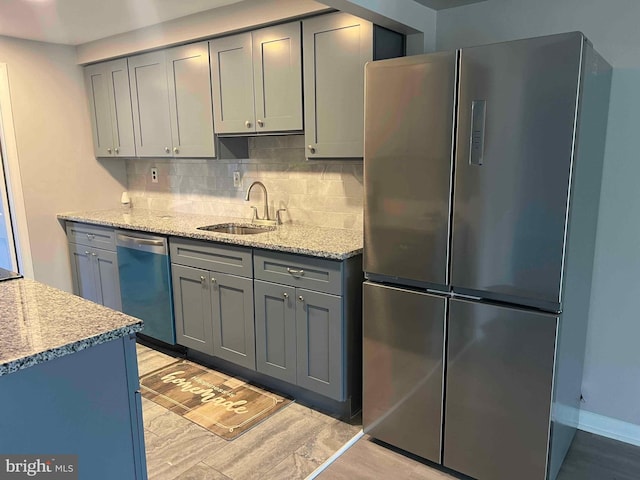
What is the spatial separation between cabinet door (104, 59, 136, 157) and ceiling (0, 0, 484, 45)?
0.84 feet

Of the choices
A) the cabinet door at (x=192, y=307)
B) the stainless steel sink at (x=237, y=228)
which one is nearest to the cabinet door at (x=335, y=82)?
the stainless steel sink at (x=237, y=228)

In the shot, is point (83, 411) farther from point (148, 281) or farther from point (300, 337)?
point (148, 281)

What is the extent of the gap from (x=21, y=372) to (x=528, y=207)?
1678mm

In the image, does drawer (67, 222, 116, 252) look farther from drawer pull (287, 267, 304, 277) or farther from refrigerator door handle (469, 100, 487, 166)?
refrigerator door handle (469, 100, 487, 166)

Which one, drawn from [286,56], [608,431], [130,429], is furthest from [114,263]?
[608,431]

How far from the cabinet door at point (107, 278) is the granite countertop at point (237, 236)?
10.0 inches

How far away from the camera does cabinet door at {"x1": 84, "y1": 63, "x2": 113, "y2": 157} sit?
383 cm

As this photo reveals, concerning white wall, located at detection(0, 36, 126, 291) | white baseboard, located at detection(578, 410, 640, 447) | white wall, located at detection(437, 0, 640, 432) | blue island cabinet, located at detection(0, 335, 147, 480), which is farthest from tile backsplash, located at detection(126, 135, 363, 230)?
blue island cabinet, located at detection(0, 335, 147, 480)

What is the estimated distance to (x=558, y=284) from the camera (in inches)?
66.9

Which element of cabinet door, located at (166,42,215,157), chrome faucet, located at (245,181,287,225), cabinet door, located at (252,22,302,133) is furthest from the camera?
chrome faucet, located at (245,181,287,225)

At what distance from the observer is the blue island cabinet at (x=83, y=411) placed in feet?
4.08

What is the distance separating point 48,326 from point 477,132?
1.60 meters

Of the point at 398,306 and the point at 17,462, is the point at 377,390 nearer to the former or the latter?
the point at 398,306

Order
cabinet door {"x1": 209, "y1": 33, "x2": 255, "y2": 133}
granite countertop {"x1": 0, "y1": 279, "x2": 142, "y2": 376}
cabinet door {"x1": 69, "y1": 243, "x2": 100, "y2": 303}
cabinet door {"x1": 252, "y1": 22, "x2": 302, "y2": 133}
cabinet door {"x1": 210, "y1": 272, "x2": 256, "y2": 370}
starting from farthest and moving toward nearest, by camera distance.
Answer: cabinet door {"x1": 69, "y1": 243, "x2": 100, "y2": 303}, cabinet door {"x1": 209, "y1": 33, "x2": 255, "y2": 133}, cabinet door {"x1": 210, "y1": 272, "x2": 256, "y2": 370}, cabinet door {"x1": 252, "y1": 22, "x2": 302, "y2": 133}, granite countertop {"x1": 0, "y1": 279, "x2": 142, "y2": 376}
